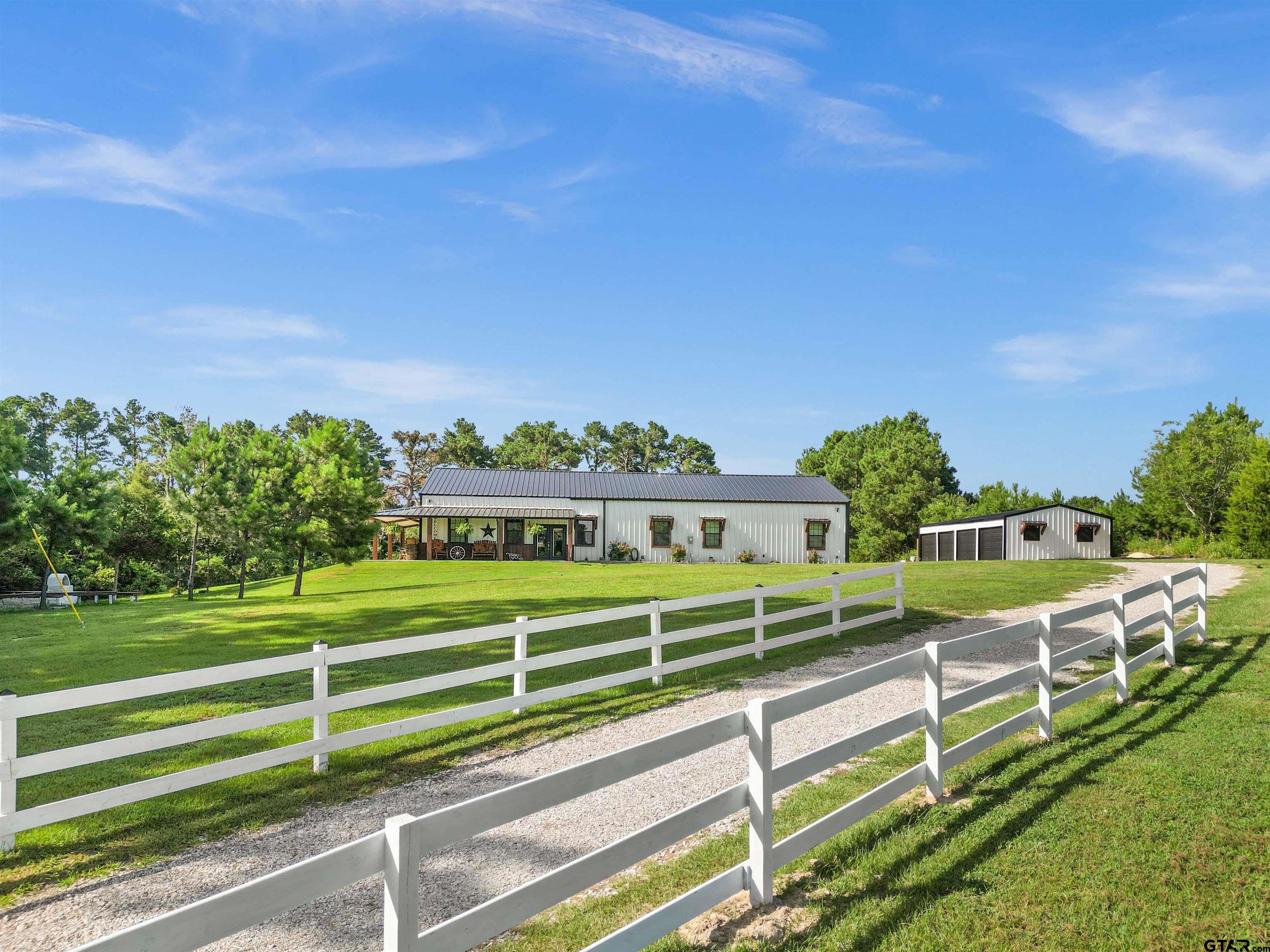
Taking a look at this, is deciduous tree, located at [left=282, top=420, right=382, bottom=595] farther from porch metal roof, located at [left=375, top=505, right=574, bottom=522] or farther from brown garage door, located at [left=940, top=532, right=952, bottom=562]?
brown garage door, located at [left=940, top=532, right=952, bottom=562]

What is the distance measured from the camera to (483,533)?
41750 millimetres

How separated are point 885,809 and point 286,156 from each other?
18.6 meters

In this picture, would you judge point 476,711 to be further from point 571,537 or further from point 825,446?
point 825,446

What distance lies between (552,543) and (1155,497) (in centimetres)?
3641

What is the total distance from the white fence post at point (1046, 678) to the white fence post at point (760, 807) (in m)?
3.64

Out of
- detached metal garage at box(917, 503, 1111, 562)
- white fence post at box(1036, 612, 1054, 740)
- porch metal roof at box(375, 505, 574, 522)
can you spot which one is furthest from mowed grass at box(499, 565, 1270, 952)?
porch metal roof at box(375, 505, 574, 522)

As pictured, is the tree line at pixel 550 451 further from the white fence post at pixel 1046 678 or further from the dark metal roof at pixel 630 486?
the white fence post at pixel 1046 678

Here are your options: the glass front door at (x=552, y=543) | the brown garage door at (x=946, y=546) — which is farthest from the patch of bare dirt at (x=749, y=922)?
the brown garage door at (x=946, y=546)

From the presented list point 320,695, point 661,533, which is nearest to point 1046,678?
point 320,695

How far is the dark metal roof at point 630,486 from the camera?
1670 inches

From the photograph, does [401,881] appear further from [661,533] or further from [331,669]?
[661,533]

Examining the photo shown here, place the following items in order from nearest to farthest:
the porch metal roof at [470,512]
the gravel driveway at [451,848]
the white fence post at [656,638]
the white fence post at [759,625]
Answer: the gravel driveway at [451,848] → the white fence post at [656,638] → the white fence post at [759,625] → the porch metal roof at [470,512]

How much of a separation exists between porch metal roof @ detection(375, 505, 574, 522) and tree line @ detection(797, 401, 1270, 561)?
21550 millimetres

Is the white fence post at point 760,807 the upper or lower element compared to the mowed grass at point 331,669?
upper
